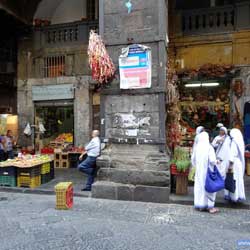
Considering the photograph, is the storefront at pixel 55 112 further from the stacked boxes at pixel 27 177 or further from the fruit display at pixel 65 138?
the stacked boxes at pixel 27 177

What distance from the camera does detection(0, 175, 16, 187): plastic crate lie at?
8.77 m

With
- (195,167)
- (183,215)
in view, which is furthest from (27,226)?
(195,167)

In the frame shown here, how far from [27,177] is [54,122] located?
5.52 meters

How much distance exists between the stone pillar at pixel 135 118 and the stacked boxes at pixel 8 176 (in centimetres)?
250

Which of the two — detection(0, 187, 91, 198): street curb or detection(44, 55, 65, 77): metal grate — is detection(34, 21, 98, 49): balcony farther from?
detection(0, 187, 91, 198): street curb

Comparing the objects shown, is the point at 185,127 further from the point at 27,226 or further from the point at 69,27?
the point at 27,226

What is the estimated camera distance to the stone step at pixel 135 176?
7406mm

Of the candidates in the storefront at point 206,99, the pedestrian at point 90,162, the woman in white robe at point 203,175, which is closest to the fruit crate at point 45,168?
the pedestrian at point 90,162

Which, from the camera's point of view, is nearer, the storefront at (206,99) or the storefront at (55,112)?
the storefront at (206,99)

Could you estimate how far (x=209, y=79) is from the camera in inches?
467

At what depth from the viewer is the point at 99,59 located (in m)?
7.68

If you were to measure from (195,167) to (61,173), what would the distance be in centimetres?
546

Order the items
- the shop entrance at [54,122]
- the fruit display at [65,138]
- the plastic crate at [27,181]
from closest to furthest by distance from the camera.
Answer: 1. the plastic crate at [27,181]
2. the fruit display at [65,138]
3. the shop entrance at [54,122]

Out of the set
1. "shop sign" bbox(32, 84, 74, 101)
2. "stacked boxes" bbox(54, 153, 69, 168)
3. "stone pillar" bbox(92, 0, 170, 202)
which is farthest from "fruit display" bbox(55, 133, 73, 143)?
"stone pillar" bbox(92, 0, 170, 202)
